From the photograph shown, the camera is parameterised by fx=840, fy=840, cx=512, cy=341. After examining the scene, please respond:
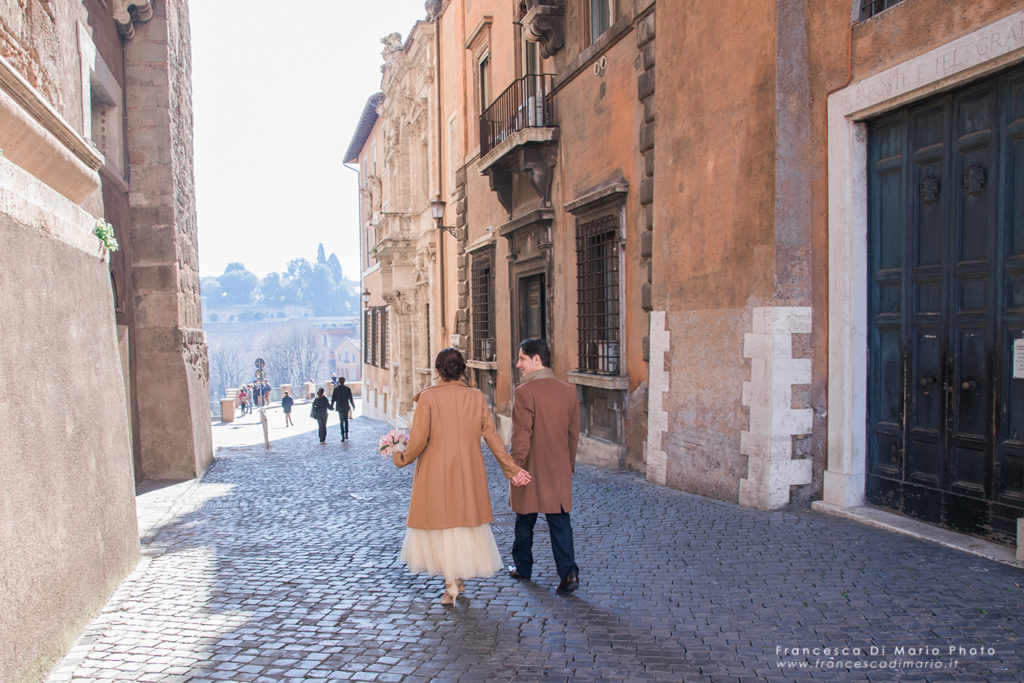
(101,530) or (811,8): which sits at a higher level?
(811,8)

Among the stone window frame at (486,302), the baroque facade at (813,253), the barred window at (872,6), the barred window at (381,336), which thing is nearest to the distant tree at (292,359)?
the barred window at (381,336)

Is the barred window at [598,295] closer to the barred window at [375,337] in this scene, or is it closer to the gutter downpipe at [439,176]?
the gutter downpipe at [439,176]

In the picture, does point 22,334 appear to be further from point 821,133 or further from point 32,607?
point 821,133

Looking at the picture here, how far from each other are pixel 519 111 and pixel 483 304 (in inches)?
186

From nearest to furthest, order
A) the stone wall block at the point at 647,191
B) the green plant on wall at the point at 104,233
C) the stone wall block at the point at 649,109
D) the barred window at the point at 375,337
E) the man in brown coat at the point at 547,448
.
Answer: the man in brown coat at the point at 547,448, the green plant on wall at the point at 104,233, the stone wall block at the point at 649,109, the stone wall block at the point at 647,191, the barred window at the point at 375,337

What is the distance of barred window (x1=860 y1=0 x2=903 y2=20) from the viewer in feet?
21.6

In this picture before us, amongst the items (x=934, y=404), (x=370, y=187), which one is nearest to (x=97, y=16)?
(x=934, y=404)

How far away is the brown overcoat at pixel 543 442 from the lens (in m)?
5.29

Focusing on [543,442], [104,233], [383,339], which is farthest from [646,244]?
[383,339]

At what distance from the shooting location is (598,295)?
11367 millimetres

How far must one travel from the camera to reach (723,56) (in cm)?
785

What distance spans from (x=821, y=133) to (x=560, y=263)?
5.85m

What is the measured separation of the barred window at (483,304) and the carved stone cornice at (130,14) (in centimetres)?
696

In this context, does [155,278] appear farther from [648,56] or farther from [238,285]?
[238,285]
